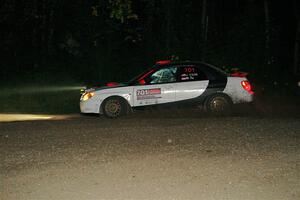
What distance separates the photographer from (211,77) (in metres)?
14.9

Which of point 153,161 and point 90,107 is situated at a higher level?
point 90,107

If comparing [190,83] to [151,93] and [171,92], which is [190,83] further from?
Answer: [151,93]

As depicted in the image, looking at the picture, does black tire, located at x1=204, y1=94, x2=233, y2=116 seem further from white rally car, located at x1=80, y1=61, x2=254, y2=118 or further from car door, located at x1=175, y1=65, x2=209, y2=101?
car door, located at x1=175, y1=65, x2=209, y2=101

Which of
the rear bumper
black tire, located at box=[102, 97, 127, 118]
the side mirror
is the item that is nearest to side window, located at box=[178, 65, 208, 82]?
the side mirror

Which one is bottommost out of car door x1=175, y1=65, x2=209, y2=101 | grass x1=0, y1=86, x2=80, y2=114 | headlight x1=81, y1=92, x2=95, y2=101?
grass x1=0, y1=86, x2=80, y2=114

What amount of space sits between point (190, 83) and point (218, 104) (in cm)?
92

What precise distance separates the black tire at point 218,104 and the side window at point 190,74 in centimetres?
59

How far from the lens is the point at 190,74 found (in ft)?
48.8

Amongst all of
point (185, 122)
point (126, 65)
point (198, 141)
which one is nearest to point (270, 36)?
point (126, 65)

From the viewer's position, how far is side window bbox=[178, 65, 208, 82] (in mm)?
14820

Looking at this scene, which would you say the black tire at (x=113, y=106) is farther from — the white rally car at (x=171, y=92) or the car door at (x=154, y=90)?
Result: the car door at (x=154, y=90)

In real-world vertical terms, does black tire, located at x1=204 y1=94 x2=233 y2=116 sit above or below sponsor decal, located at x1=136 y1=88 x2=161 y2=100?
below

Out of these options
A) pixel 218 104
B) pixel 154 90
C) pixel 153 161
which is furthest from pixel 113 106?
pixel 153 161

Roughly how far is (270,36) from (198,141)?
15220 millimetres
